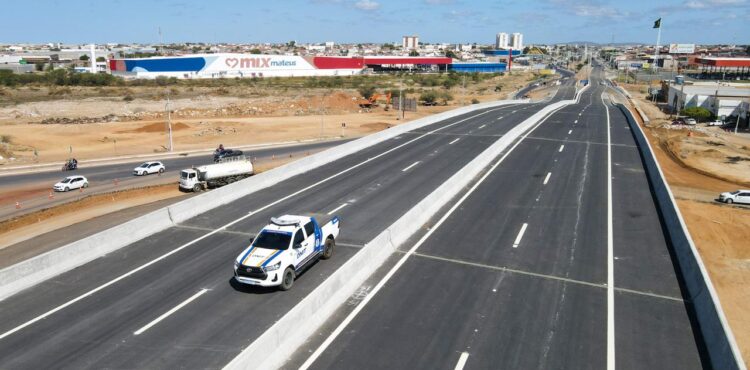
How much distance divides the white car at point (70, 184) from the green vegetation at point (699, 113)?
8590 cm

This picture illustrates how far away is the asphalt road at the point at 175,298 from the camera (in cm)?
1343

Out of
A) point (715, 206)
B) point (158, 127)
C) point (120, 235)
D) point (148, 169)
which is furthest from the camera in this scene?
point (158, 127)

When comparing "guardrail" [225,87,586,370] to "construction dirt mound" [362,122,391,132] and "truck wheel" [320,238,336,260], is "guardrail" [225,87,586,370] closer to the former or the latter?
"truck wheel" [320,238,336,260]

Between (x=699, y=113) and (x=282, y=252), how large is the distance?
8661 cm

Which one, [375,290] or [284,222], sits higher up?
[284,222]

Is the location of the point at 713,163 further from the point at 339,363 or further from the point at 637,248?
the point at 339,363

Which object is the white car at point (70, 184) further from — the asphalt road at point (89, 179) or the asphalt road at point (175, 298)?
the asphalt road at point (175, 298)

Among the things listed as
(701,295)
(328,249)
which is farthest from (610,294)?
(328,249)

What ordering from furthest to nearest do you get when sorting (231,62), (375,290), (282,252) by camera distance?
(231,62) → (375,290) → (282,252)

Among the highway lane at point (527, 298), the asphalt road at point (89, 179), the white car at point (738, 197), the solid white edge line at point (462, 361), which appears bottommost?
the asphalt road at point (89, 179)

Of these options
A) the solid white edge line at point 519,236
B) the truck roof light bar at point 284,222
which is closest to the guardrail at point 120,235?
the truck roof light bar at point 284,222

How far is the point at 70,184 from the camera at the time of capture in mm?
40125

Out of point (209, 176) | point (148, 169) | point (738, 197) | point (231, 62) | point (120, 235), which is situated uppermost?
point (231, 62)

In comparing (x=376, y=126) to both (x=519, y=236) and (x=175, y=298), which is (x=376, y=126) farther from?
(x=175, y=298)
